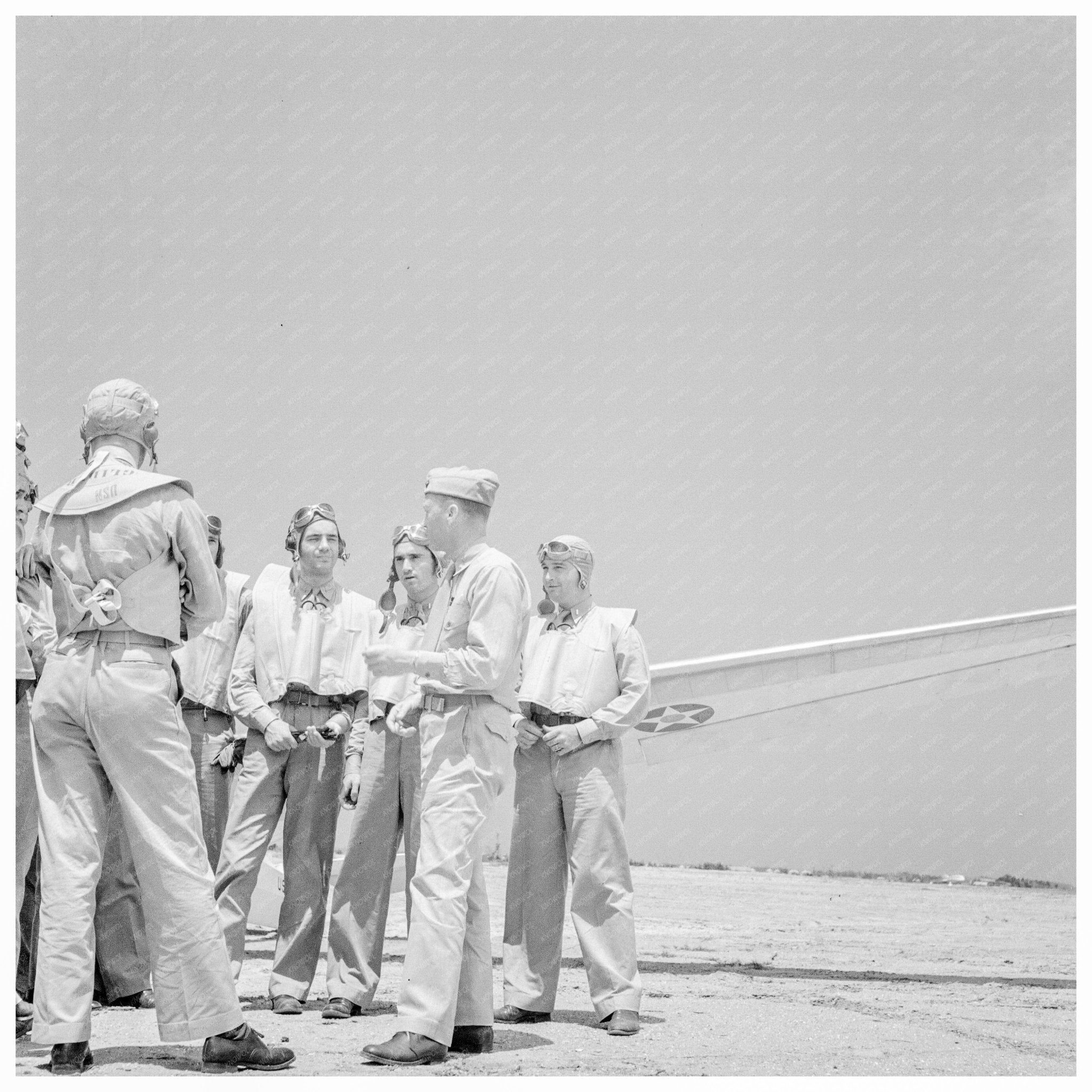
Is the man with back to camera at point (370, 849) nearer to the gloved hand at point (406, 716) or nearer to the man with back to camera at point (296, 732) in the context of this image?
the man with back to camera at point (296, 732)

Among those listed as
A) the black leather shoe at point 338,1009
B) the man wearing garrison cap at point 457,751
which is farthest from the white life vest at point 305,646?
the black leather shoe at point 338,1009

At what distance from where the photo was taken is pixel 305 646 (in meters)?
5.04

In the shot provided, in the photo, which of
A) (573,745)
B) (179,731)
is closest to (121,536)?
(179,731)

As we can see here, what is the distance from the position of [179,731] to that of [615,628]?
1982 millimetres

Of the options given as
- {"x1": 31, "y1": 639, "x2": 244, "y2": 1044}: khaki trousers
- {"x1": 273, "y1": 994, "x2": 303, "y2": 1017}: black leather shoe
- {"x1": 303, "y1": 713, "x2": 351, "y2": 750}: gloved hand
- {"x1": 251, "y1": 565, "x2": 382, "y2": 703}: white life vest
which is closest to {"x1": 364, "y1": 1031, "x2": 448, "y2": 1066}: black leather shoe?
{"x1": 31, "y1": 639, "x2": 244, "y2": 1044}: khaki trousers

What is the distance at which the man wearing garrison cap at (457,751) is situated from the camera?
12.4 feet

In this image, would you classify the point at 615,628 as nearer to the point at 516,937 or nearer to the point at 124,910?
the point at 516,937

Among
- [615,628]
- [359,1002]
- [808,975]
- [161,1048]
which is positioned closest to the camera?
[161,1048]

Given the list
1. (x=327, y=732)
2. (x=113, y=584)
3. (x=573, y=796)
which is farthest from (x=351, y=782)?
(x=113, y=584)

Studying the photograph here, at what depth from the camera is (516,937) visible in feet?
15.8

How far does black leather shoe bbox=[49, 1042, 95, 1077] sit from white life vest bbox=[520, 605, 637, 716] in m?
2.10

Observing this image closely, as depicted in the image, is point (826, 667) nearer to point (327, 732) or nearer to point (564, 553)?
point (564, 553)

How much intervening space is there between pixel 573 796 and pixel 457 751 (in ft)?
3.15

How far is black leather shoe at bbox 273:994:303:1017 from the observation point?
463 cm
